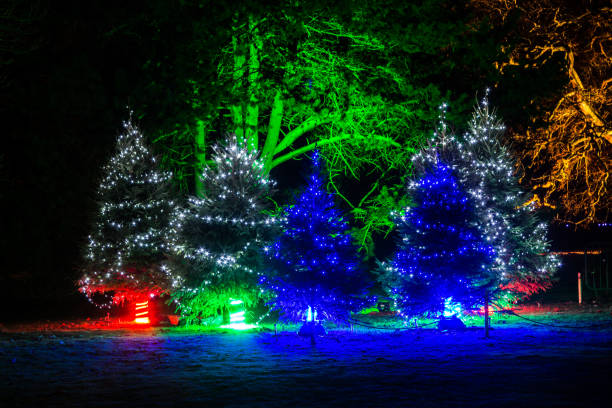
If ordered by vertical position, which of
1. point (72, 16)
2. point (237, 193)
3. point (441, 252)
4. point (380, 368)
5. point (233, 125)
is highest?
point (72, 16)

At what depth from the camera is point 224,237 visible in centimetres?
1866

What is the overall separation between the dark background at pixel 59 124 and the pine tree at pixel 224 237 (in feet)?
9.46

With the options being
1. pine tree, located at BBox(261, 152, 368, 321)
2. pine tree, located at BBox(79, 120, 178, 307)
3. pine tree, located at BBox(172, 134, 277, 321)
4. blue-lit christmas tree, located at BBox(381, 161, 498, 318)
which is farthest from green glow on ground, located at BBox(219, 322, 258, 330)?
blue-lit christmas tree, located at BBox(381, 161, 498, 318)

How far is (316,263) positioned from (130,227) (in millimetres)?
8136

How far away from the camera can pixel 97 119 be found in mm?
22453

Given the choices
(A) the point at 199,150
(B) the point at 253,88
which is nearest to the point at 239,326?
(A) the point at 199,150

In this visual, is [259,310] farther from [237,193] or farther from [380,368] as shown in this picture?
[380,368]

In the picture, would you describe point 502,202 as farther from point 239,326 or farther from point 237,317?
point 239,326

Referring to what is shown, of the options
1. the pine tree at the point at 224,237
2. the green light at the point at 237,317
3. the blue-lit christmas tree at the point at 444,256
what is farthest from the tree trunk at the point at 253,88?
the blue-lit christmas tree at the point at 444,256

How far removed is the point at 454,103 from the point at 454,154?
1865 mm

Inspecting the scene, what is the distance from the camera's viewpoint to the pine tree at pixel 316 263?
14820 mm

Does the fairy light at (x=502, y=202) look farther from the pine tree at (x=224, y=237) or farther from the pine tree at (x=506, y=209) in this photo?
the pine tree at (x=224, y=237)

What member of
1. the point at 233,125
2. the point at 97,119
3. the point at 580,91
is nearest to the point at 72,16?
the point at 97,119

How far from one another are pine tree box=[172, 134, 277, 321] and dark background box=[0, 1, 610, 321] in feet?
9.46
